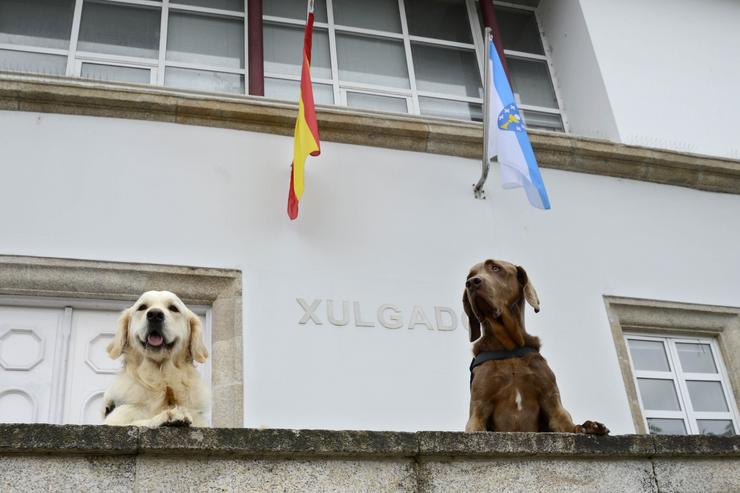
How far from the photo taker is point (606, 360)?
8.22 metres

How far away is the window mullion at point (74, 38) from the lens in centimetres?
879

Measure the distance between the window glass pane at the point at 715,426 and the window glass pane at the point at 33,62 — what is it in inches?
277

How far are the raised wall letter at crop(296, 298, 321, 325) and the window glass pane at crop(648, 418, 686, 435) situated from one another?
3.33 m

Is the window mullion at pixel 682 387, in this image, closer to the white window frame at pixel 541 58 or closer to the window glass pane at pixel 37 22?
the white window frame at pixel 541 58

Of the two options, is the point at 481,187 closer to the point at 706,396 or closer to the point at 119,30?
the point at 706,396

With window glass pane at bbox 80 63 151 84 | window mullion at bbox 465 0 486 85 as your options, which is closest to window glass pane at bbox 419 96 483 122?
window mullion at bbox 465 0 486 85

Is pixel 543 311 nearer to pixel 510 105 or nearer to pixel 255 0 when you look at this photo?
pixel 510 105

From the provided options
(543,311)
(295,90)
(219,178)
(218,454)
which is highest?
(295,90)

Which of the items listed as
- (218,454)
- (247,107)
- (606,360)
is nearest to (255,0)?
(247,107)

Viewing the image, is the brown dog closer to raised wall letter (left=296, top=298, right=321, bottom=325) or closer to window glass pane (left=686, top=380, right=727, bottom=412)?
raised wall letter (left=296, top=298, right=321, bottom=325)

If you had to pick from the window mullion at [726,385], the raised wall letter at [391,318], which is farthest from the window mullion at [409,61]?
the window mullion at [726,385]

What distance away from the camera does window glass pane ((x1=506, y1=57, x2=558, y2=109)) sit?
10.8 metres

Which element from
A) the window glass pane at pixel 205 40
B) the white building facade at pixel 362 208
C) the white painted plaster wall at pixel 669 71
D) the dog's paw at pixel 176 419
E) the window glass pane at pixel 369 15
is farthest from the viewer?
the window glass pane at pixel 369 15

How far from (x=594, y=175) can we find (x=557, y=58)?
225cm
